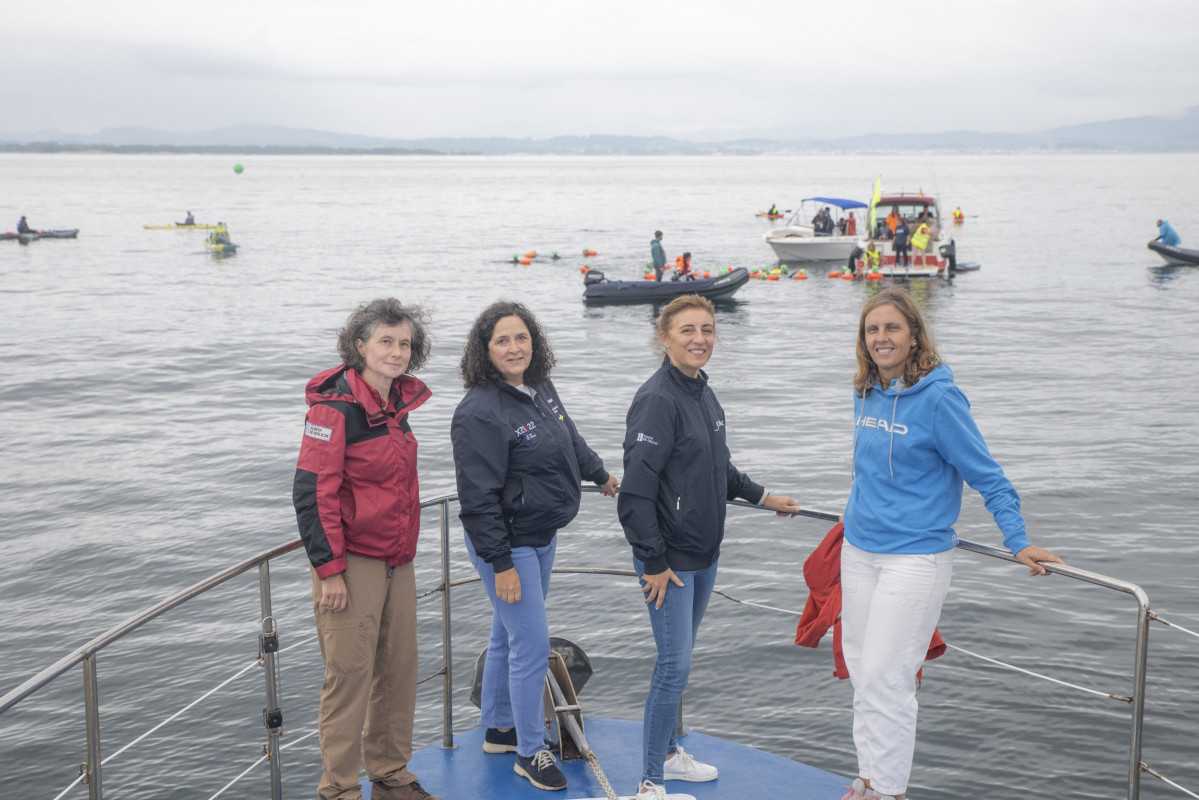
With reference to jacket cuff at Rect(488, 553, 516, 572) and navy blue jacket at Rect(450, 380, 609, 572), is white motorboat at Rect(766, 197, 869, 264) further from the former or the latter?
jacket cuff at Rect(488, 553, 516, 572)

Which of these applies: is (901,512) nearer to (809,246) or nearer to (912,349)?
(912,349)

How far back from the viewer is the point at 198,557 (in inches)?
504

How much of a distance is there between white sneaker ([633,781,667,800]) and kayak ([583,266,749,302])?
91.5 ft

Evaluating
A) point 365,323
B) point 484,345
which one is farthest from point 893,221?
point 365,323

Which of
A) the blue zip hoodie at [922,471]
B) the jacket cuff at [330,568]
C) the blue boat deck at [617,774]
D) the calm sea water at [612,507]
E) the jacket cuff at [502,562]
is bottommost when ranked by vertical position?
the calm sea water at [612,507]

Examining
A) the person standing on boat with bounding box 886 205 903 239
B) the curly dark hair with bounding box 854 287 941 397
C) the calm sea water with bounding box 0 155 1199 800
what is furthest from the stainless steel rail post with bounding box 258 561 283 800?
the person standing on boat with bounding box 886 205 903 239

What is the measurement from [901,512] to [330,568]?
75.2 inches

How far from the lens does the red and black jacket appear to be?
3.38m

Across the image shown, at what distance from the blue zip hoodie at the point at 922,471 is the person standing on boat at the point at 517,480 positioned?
3.66ft

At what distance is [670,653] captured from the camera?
12.0ft

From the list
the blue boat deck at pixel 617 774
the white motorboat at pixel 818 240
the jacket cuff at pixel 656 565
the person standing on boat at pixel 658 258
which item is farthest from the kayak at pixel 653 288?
the jacket cuff at pixel 656 565

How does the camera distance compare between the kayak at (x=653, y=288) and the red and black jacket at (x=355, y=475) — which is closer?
the red and black jacket at (x=355, y=475)

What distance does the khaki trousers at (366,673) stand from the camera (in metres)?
3.53

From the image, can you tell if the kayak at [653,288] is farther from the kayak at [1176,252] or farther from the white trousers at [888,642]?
the white trousers at [888,642]
